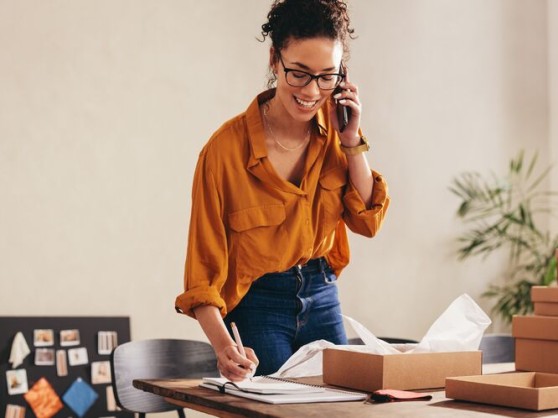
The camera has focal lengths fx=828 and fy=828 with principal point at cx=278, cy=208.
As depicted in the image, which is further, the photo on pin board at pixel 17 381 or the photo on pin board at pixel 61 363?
the photo on pin board at pixel 61 363

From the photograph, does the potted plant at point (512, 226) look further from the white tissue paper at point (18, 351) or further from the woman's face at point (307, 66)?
the woman's face at point (307, 66)

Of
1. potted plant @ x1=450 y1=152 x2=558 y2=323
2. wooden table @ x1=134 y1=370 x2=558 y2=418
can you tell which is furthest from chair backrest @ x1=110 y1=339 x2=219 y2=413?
potted plant @ x1=450 y1=152 x2=558 y2=323

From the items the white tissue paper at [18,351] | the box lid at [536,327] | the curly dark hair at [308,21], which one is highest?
the curly dark hair at [308,21]

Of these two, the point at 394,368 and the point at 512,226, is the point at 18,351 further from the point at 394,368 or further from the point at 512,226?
the point at 512,226

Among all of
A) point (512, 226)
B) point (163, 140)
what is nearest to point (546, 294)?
point (163, 140)

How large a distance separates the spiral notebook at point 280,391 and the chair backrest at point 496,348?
5.43ft

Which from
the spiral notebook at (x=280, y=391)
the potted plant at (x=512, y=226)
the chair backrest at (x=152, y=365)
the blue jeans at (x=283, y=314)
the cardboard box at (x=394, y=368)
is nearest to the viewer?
the spiral notebook at (x=280, y=391)

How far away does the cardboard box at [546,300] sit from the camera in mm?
1912

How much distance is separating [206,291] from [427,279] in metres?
3.28

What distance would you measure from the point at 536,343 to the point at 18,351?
2.34 metres

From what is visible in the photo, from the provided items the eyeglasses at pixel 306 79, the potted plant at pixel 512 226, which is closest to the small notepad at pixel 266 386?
the eyeglasses at pixel 306 79

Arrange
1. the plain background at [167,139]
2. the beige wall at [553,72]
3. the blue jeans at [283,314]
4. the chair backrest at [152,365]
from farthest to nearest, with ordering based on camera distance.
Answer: the beige wall at [553,72] → the plain background at [167,139] → the chair backrest at [152,365] → the blue jeans at [283,314]

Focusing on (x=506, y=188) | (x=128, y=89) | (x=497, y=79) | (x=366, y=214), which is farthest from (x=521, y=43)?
(x=366, y=214)

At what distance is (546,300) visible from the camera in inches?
76.0
